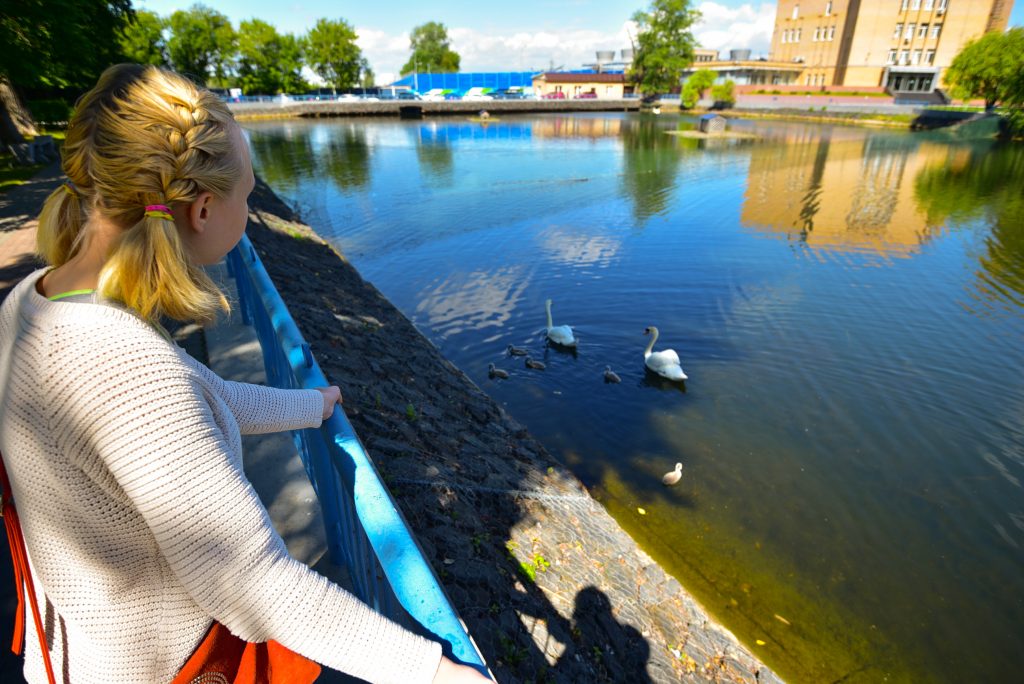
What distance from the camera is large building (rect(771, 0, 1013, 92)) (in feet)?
208

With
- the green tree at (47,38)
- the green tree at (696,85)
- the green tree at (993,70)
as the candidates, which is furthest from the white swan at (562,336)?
the green tree at (696,85)

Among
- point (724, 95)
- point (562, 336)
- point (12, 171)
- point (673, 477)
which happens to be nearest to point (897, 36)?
point (724, 95)

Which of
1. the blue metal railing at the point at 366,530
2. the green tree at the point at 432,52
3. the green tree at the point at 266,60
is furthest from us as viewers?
the green tree at the point at 432,52

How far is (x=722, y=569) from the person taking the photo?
5.83 metres

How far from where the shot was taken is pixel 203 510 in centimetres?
102

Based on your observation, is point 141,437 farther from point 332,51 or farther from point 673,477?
point 332,51

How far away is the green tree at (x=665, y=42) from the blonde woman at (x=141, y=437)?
9337 cm

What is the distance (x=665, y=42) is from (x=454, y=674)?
97.6 m

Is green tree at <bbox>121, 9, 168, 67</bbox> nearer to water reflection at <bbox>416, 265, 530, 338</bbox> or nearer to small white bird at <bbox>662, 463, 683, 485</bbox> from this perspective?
water reflection at <bbox>416, 265, 530, 338</bbox>

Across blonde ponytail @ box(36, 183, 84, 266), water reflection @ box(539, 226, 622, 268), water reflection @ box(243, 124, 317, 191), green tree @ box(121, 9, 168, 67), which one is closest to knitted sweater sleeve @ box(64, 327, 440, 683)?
blonde ponytail @ box(36, 183, 84, 266)

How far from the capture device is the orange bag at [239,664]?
1.30m

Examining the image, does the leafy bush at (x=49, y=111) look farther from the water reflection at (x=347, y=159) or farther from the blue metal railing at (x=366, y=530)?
the blue metal railing at (x=366, y=530)

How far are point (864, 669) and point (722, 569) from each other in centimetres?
141

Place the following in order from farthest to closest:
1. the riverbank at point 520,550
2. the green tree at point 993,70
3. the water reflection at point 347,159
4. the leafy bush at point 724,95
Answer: the leafy bush at point 724,95
the green tree at point 993,70
the water reflection at point 347,159
the riverbank at point 520,550
